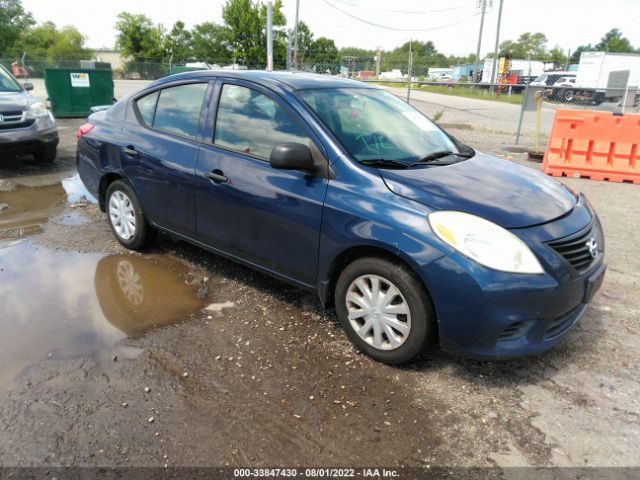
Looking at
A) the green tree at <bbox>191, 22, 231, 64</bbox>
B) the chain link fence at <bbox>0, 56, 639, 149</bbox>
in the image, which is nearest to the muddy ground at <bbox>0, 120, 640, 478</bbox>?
the chain link fence at <bbox>0, 56, 639, 149</bbox>

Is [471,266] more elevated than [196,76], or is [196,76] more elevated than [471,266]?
[196,76]

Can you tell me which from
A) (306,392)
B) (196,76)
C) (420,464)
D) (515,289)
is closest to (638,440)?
(515,289)

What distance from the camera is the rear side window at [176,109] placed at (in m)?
4.01

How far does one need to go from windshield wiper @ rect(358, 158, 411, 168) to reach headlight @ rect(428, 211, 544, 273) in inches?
23.6

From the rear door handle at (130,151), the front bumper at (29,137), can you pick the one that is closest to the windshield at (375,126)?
the rear door handle at (130,151)

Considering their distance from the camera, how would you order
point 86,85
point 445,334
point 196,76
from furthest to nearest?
point 86,85
point 196,76
point 445,334

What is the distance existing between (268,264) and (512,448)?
1.93 m

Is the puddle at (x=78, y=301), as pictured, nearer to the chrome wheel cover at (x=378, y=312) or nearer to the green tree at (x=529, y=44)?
the chrome wheel cover at (x=378, y=312)

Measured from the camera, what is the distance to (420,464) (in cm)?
237

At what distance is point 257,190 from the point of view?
3.44m

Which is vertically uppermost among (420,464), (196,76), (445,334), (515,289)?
(196,76)

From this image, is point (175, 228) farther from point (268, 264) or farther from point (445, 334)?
point (445, 334)

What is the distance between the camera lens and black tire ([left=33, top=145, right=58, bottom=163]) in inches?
326

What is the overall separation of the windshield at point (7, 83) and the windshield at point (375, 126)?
721 cm
